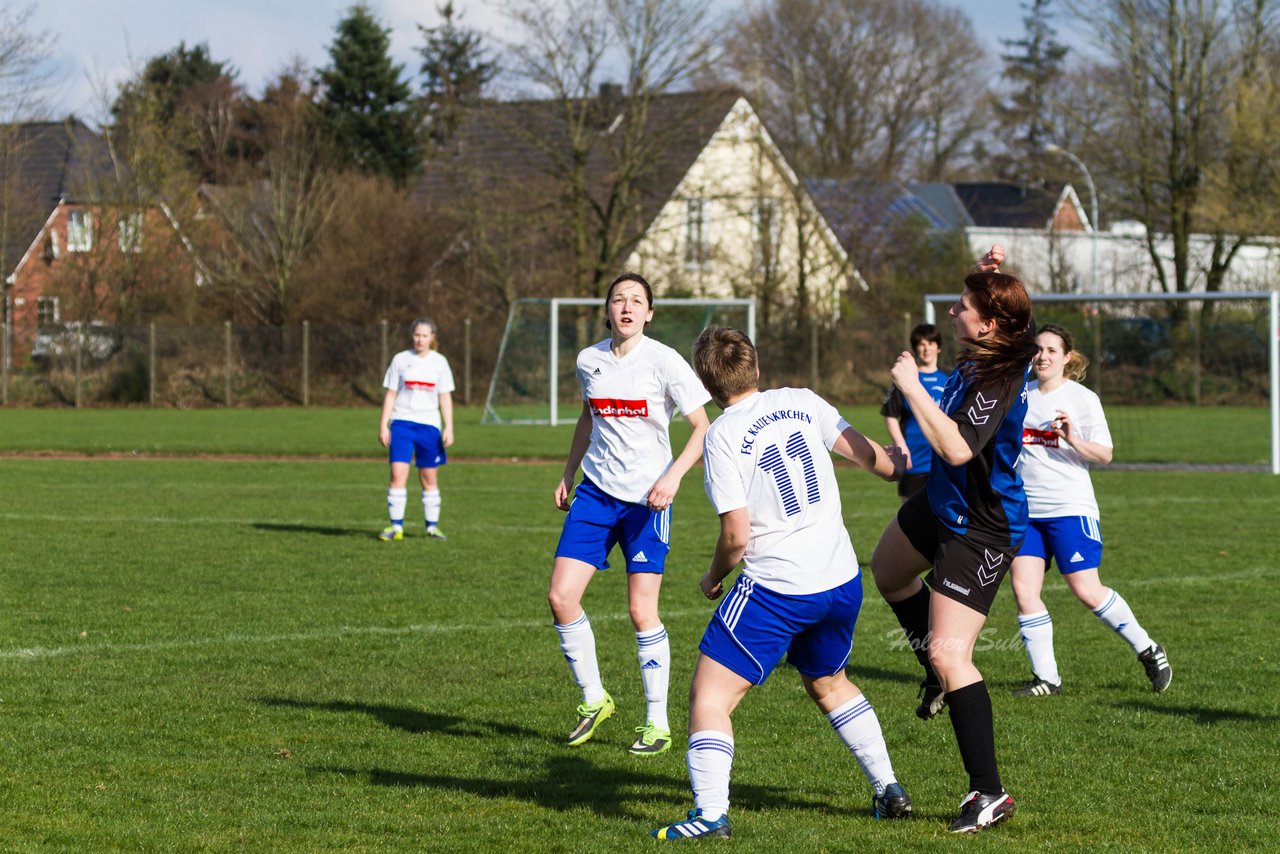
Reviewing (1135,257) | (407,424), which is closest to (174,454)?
(407,424)

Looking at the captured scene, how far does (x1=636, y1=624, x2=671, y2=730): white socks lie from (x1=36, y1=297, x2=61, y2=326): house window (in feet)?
131

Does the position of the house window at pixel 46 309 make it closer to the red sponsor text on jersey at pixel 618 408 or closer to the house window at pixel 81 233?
the house window at pixel 81 233

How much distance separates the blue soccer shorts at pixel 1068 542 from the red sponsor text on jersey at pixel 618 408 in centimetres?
208

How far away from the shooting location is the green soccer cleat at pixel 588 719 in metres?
6.17

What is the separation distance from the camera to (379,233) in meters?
43.8

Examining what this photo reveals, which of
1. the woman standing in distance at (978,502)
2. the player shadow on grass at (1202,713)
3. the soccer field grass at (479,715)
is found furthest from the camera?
the player shadow on grass at (1202,713)

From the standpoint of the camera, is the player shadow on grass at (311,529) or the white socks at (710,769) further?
the player shadow on grass at (311,529)

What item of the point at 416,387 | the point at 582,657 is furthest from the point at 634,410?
the point at 416,387

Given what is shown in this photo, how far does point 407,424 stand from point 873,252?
3357 cm

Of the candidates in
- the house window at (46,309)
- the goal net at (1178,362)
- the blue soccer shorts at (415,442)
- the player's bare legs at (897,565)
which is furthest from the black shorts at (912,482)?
the house window at (46,309)

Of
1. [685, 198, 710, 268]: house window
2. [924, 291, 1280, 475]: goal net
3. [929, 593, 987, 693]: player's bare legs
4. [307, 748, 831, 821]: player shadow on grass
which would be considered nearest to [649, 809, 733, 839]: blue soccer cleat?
[307, 748, 831, 821]: player shadow on grass

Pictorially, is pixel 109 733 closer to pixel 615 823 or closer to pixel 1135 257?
pixel 615 823

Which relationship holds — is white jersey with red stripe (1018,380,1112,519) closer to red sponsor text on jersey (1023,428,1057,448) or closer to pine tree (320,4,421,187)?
red sponsor text on jersey (1023,428,1057,448)

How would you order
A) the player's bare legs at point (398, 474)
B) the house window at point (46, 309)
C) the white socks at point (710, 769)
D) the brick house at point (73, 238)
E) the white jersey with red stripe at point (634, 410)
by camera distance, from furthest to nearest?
1. the house window at point (46, 309)
2. the brick house at point (73, 238)
3. the player's bare legs at point (398, 474)
4. the white jersey with red stripe at point (634, 410)
5. the white socks at point (710, 769)
